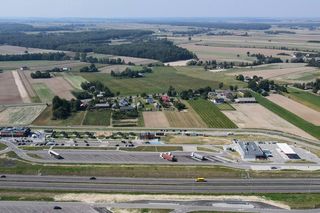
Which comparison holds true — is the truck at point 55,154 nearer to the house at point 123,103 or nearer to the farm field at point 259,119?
the house at point 123,103

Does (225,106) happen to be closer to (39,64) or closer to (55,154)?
(55,154)

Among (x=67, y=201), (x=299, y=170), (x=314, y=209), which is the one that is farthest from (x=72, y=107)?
(x=314, y=209)

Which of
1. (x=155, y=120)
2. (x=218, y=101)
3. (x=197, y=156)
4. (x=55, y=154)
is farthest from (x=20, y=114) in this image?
(x=218, y=101)

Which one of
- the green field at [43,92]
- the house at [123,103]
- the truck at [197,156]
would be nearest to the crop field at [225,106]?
the house at [123,103]

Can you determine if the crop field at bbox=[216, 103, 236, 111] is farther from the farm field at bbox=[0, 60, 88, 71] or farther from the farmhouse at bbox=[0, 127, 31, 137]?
the farm field at bbox=[0, 60, 88, 71]

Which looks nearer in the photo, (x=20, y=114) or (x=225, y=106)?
(x=20, y=114)

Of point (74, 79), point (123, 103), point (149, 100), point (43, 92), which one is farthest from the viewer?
point (74, 79)

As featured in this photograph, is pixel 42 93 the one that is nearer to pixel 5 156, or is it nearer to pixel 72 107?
pixel 72 107
